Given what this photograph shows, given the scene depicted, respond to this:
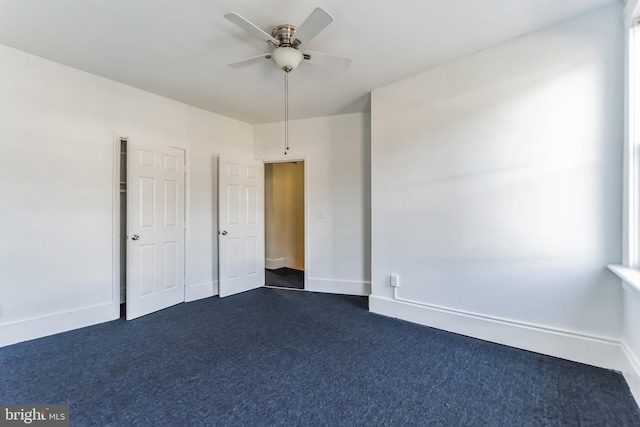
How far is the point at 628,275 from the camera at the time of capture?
1769mm

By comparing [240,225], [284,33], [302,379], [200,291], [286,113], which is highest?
[286,113]

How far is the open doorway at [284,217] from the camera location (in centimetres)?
578

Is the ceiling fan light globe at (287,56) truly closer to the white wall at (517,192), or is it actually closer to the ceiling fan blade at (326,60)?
the ceiling fan blade at (326,60)

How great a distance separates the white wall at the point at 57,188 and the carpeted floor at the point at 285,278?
7.24 ft

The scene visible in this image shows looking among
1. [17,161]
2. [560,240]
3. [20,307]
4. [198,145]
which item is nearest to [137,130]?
[198,145]

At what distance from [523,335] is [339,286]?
2.27 m

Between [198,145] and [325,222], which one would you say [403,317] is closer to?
[325,222]

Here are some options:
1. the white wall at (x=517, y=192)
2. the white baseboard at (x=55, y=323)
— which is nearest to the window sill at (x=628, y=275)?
the white wall at (x=517, y=192)

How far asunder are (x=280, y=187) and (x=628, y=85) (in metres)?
4.92

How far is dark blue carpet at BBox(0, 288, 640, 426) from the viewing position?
162 cm

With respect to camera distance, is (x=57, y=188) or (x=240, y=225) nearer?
(x=57, y=188)

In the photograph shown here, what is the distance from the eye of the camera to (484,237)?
2.55 metres

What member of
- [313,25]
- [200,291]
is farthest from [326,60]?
[200,291]

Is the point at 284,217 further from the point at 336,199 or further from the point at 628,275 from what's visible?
the point at 628,275
